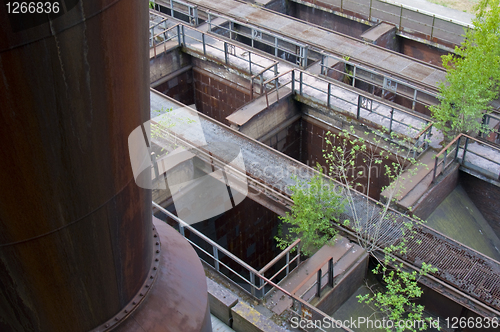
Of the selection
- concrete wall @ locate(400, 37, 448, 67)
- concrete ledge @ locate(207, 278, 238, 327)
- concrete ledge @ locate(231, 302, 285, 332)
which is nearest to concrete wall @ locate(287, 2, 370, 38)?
concrete wall @ locate(400, 37, 448, 67)

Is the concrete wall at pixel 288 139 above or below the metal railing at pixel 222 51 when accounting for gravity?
below

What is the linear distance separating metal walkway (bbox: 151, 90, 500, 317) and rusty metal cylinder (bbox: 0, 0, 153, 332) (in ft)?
20.1

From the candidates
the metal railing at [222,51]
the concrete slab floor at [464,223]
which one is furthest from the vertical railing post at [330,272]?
the metal railing at [222,51]

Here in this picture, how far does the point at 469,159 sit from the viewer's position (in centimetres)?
1229

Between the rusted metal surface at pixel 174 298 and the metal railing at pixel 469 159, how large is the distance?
272 inches

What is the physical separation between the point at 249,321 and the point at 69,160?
5482mm

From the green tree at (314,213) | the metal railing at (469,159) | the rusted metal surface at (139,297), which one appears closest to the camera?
the rusted metal surface at (139,297)

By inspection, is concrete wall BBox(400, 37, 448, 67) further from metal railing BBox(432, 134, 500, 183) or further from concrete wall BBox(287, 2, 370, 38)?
metal railing BBox(432, 134, 500, 183)

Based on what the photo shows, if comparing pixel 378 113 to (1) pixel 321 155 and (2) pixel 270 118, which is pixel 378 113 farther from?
(2) pixel 270 118

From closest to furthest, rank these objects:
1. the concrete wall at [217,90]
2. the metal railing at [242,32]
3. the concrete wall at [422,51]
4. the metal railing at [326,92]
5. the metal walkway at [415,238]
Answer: the metal walkway at [415,238], the metal railing at [326,92], the concrete wall at [217,90], the metal railing at [242,32], the concrete wall at [422,51]

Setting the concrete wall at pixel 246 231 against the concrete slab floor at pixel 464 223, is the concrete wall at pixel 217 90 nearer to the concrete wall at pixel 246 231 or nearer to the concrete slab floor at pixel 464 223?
the concrete wall at pixel 246 231

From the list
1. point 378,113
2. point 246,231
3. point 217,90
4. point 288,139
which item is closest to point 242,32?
point 217,90

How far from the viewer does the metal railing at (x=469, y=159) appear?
467 inches

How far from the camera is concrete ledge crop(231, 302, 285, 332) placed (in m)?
8.54
